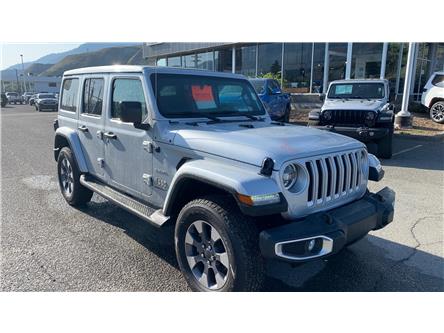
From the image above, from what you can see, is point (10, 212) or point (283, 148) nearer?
point (283, 148)

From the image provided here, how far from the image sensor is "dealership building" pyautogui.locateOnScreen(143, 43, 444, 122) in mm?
16859

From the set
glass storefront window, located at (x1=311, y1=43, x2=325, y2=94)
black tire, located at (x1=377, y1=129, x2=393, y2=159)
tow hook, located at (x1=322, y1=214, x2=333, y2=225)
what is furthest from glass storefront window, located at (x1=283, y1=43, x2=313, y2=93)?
tow hook, located at (x1=322, y1=214, x2=333, y2=225)

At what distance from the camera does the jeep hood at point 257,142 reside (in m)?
2.64

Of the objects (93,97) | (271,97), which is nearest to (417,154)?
(271,97)

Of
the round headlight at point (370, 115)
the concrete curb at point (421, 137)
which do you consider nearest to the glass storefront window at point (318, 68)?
the concrete curb at point (421, 137)

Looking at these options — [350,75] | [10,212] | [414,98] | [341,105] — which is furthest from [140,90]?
[414,98]

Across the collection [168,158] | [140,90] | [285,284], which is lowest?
[285,284]

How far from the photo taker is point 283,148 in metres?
2.70

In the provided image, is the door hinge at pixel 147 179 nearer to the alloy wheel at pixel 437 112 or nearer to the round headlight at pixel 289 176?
the round headlight at pixel 289 176

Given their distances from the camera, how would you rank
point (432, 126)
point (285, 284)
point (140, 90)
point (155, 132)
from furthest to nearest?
point (432, 126) → point (140, 90) → point (155, 132) → point (285, 284)

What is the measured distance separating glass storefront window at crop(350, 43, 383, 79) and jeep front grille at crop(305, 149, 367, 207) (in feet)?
49.4

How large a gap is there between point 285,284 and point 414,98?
1917 centimetres

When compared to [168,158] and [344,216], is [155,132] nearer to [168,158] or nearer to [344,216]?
[168,158]

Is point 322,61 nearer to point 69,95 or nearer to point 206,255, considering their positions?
point 69,95
